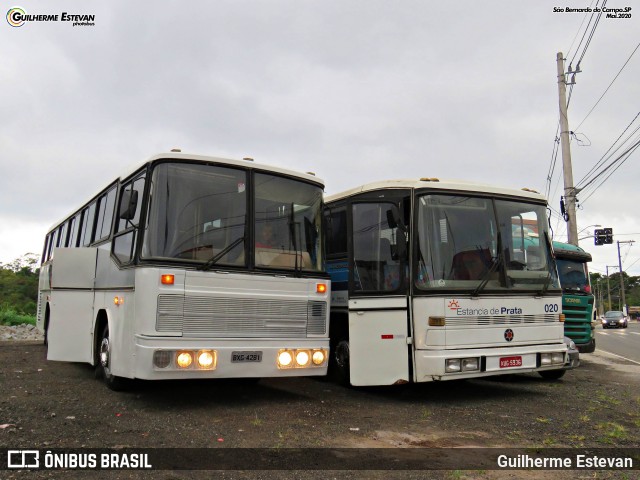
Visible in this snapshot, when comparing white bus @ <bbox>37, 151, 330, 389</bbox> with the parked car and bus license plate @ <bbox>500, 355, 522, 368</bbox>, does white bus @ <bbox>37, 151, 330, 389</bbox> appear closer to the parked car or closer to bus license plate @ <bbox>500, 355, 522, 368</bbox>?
bus license plate @ <bbox>500, 355, 522, 368</bbox>

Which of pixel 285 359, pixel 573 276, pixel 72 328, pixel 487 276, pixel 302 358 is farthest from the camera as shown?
pixel 573 276

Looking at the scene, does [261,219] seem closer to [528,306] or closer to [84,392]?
[84,392]

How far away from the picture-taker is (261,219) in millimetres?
6895

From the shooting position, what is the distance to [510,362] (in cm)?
757

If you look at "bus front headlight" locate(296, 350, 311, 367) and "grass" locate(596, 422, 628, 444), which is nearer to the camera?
"grass" locate(596, 422, 628, 444)

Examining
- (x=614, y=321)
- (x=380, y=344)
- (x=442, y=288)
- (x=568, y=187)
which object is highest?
(x=568, y=187)

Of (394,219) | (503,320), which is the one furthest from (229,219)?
(503,320)

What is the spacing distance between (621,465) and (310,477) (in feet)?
9.01

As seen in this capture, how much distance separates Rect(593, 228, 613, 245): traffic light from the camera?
25125mm

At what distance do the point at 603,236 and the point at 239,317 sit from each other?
2368 cm

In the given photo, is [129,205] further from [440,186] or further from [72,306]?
[440,186]

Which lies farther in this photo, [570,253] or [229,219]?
[570,253]

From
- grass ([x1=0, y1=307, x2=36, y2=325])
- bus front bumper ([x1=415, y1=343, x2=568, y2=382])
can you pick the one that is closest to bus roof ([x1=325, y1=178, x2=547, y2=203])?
bus front bumper ([x1=415, y1=343, x2=568, y2=382])

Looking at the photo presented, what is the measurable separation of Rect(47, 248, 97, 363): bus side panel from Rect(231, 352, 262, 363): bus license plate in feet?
9.81
